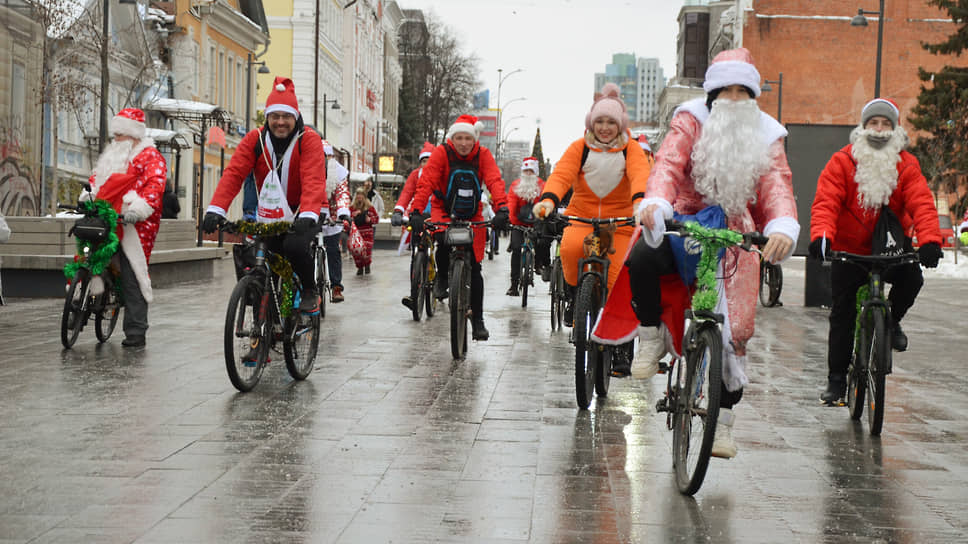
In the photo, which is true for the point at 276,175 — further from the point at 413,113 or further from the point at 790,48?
the point at 413,113

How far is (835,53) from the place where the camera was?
72812 millimetres

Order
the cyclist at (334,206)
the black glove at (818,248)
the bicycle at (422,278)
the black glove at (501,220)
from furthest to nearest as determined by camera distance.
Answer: the cyclist at (334,206)
the bicycle at (422,278)
the black glove at (501,220)
the black glove at (818,248)

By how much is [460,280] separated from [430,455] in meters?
4.10

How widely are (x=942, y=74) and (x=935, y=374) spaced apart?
4128 cm

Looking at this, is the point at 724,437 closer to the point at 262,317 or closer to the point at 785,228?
the point at 785,228

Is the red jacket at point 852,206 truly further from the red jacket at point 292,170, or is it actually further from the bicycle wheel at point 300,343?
the bicycle wheel at point 300,343

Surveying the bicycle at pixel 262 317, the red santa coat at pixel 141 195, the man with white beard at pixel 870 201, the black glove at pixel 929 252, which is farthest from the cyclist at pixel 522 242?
the black glove at pixel 929 252

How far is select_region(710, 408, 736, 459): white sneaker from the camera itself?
5.65 m

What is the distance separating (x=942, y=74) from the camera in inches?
1918

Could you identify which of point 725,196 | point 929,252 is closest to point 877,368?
point 929,252

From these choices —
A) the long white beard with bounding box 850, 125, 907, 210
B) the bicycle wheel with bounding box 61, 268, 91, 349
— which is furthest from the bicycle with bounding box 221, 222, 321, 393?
the long white beard with bounding box 850, 125, 907, 210

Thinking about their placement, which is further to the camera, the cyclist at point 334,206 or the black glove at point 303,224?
the cyclist at point 334,206

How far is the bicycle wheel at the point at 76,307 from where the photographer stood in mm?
10250

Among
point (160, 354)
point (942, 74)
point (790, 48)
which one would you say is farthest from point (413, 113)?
point (160, 354)
